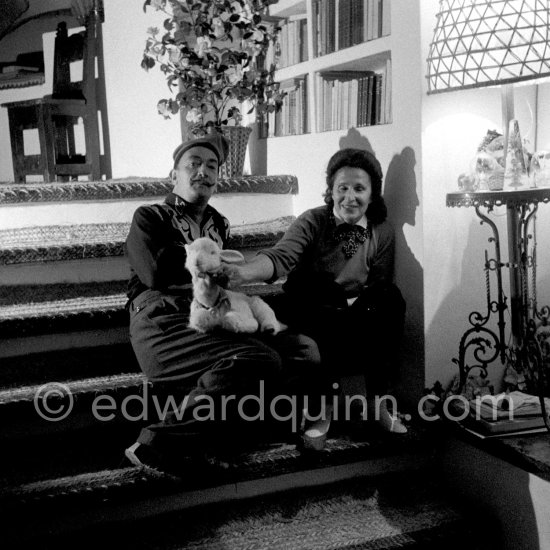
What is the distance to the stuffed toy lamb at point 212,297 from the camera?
186 cm

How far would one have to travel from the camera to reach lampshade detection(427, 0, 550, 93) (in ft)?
5.91

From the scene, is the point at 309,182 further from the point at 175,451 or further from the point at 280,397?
the point at 175,451

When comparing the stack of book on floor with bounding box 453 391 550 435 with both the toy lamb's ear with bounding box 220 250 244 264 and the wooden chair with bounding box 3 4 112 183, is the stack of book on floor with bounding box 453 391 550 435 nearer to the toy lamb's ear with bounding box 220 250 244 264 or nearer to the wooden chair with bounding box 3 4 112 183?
the toy lamb's ear with bounding box 220 250 244 264

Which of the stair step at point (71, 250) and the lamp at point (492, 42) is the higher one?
the lamp at point (492, 42)

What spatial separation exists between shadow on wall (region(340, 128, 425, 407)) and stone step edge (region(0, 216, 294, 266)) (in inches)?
21.8

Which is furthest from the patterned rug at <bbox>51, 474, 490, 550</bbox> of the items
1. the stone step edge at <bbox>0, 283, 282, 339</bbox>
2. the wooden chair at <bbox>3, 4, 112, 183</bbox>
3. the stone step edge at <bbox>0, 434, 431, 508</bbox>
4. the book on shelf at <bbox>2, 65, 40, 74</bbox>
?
the book on shelf at <bbox>2, 65, 40, 74</bbox>

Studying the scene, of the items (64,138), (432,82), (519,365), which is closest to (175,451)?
(519,365)

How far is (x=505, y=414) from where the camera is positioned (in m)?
2.08

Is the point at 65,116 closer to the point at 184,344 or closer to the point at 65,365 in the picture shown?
the point at 65,365

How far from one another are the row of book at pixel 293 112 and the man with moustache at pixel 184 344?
900 mm

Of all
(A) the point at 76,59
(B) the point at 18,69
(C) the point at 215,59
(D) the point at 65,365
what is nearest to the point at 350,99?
(C) the point at 215,59

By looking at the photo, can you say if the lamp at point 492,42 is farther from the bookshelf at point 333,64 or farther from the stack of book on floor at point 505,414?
the stack of book on floor at point 505,414

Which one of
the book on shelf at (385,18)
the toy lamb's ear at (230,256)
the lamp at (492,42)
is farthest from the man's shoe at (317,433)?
the book on shelf at (385,18)

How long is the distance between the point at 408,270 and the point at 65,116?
239 centimetres
